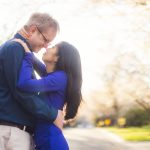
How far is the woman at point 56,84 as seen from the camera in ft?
14.6

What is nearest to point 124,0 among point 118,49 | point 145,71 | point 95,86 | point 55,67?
point 55,67

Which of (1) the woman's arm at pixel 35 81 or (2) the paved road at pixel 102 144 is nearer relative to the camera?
(1) the woman's arm at pixel 35 81

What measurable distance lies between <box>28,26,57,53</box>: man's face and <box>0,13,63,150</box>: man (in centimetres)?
3

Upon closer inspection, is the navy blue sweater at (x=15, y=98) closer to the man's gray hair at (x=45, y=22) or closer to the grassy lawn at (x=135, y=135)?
the man's gray hair at (x=45, y=22)

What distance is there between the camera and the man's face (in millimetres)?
4523

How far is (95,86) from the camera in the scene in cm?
5791

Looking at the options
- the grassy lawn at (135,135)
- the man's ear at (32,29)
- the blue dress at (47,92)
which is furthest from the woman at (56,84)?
the grassy lawn at (135,135)

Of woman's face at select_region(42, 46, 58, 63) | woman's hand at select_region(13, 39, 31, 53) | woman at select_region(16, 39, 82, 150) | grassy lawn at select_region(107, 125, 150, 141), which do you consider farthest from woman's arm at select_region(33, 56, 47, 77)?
grassy lawn at select_region(107, 125, 150, 141)

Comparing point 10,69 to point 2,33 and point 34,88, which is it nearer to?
point 34,88

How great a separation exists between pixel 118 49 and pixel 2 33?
1488 centimetres

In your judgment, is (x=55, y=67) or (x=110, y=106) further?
(x=110, y=106)

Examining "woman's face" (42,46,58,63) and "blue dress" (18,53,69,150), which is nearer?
"blue dress" (18,53,69,150)

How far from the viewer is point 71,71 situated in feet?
15.1

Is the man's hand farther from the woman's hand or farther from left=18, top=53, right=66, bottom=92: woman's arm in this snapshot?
the woman's hand
